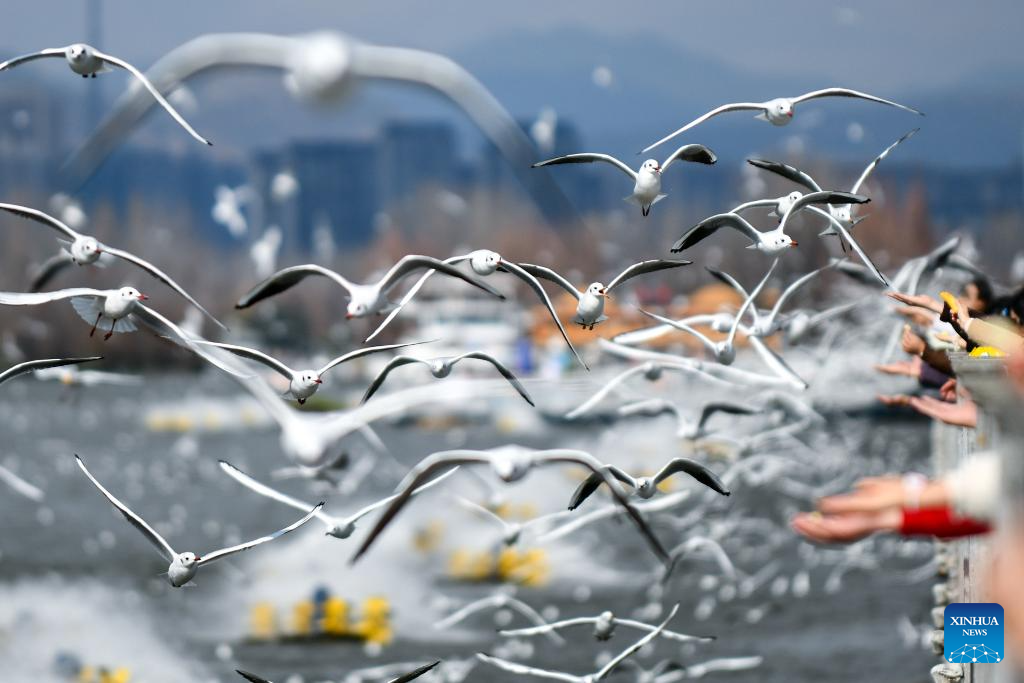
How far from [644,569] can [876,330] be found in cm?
1032

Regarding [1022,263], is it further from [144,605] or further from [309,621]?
[144,605]

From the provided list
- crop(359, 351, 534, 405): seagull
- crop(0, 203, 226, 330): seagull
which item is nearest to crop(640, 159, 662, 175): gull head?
crop(359, 351, 534, 405): seagull

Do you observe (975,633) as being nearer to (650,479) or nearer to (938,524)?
(650,479)

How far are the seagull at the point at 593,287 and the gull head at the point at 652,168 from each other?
22.9 inches

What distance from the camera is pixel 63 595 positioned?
1117 inches

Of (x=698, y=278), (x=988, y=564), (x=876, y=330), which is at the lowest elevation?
(x=988, y=564)

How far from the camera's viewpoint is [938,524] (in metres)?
4.85

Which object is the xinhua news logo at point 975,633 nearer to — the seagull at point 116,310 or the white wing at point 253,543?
the white wing at point 253,543

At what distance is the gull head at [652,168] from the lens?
27.2 feet

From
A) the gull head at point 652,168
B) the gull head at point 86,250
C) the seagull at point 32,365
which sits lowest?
the seagull at point 32,365

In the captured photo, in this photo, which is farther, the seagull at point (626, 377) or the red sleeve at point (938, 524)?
the seagull at point (626, 377)

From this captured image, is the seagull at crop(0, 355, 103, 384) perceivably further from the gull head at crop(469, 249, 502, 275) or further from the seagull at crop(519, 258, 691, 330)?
the seagull at crop(519, 258, 691, 330)

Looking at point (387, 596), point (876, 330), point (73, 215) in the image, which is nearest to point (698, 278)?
point (876, 330)

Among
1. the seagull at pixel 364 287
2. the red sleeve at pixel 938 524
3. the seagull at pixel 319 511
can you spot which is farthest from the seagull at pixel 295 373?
the red sleeve at pixel 938 524
